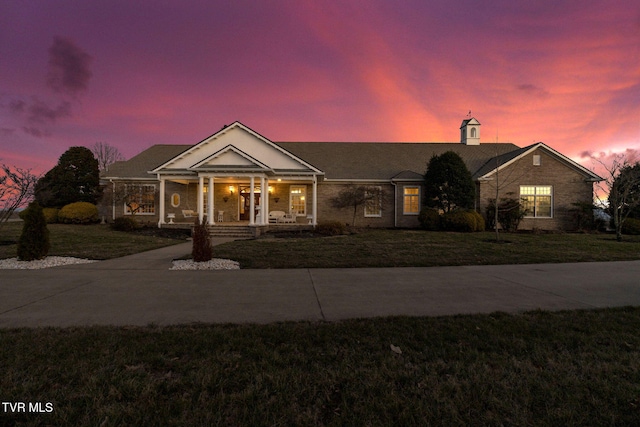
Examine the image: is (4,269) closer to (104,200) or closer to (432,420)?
(432,420)

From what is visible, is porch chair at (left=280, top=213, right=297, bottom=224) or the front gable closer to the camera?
porch chair at (left=280, top=213, right=297, bottom=224)

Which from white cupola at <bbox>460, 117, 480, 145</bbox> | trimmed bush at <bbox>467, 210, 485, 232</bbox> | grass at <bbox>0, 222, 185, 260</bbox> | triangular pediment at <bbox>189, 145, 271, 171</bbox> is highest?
white cupola at <bbox>460, 117, 480, 145</bbox>

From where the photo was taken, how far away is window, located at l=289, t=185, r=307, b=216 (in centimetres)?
2100

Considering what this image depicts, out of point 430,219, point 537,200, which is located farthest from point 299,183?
point 537,200

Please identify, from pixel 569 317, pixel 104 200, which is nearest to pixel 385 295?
pixel 569 317

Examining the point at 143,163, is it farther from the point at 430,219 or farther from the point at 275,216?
the point at 430,219

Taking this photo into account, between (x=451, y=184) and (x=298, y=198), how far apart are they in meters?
10.5

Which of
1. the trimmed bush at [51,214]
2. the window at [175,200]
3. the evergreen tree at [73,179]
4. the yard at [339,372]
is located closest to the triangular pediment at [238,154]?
the window at [175,200]

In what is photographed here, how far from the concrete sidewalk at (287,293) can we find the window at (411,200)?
12.6m

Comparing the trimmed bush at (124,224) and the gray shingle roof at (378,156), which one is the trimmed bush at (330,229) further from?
the trimmed bush at (124,224)

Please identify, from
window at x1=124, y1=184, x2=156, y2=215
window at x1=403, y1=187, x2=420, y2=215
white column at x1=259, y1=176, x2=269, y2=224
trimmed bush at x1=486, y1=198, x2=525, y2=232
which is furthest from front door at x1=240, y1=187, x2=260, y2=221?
trimmed bush at x1=486, y1=198, x2=525, y2=232

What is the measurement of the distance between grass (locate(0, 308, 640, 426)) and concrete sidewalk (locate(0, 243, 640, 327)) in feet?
2.07

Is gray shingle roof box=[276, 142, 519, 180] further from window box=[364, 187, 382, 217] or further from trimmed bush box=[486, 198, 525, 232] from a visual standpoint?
trimmed bush box=[486, 198, 525, 232]

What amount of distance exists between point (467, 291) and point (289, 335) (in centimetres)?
408
